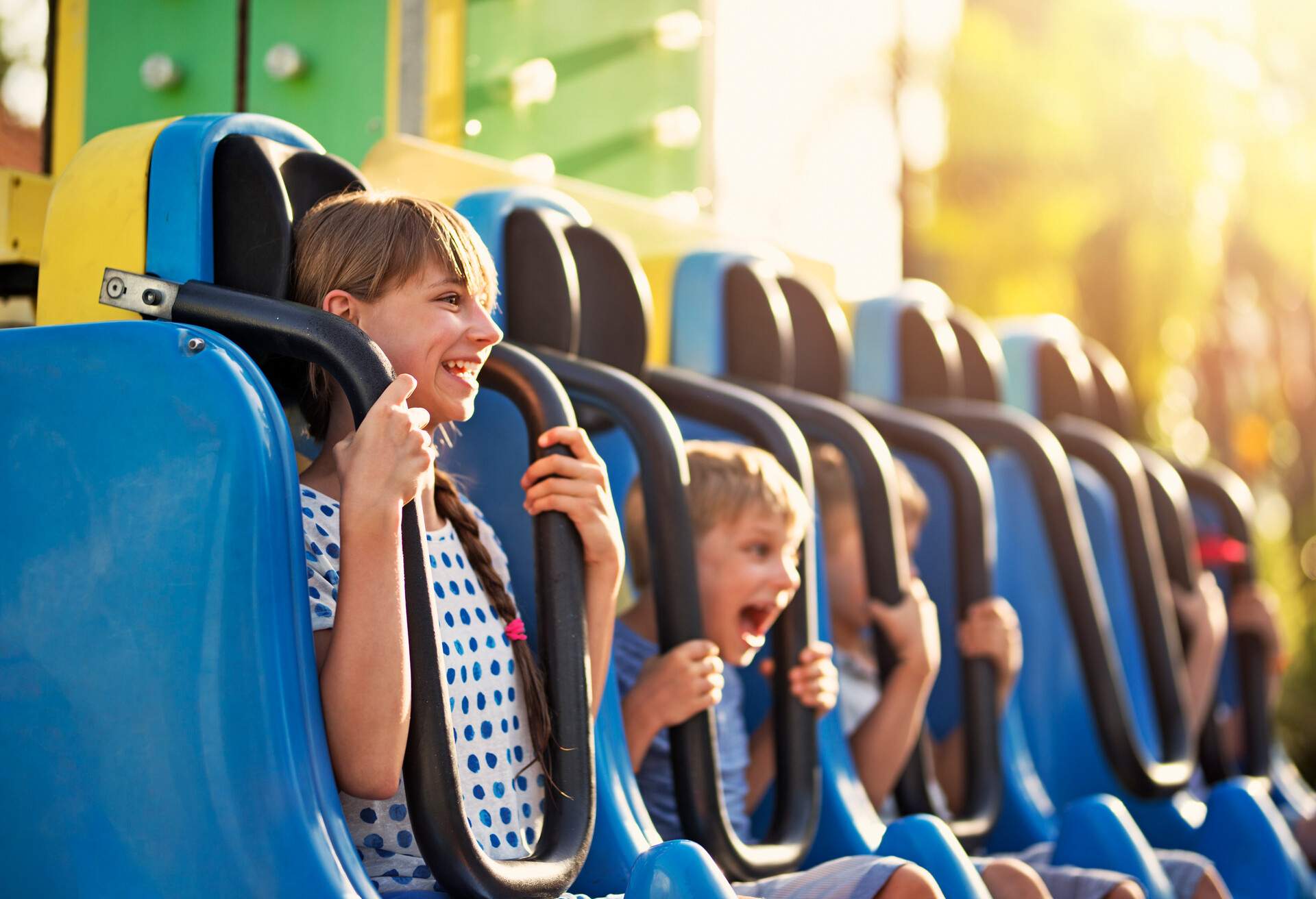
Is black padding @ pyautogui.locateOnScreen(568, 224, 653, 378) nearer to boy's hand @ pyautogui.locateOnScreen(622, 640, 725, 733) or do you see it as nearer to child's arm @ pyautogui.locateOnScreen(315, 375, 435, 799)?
boy's hand @ pyautogui.locateOnScreen(622, 640, 725, 733)

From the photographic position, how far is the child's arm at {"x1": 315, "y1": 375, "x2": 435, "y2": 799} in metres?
1.41

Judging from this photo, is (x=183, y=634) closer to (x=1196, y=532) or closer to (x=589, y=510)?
(x=589, y=510)

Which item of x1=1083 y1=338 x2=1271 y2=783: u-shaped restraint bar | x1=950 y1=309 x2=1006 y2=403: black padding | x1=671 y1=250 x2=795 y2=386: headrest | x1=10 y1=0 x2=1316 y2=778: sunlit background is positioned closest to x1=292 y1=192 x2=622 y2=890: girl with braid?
x1=671 y1=250 x2=795 y2=386: headrest

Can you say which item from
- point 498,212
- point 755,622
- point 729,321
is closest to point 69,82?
point 498,212

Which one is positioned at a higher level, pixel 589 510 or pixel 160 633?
pixel 589 510

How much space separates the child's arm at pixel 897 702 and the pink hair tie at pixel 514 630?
837 millimetres

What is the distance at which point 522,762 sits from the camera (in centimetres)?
169

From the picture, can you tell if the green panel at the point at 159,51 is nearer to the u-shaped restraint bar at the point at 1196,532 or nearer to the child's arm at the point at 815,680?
the child's arm at the point at 815,680

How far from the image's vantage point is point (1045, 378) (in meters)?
3.68

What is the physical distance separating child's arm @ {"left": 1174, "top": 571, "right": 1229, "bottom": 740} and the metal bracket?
2395mm

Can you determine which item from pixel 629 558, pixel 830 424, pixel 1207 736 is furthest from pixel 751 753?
pixel 1207 736

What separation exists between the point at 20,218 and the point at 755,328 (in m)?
1.15

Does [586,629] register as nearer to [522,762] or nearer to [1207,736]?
[522,762]

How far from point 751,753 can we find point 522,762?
76 cm
